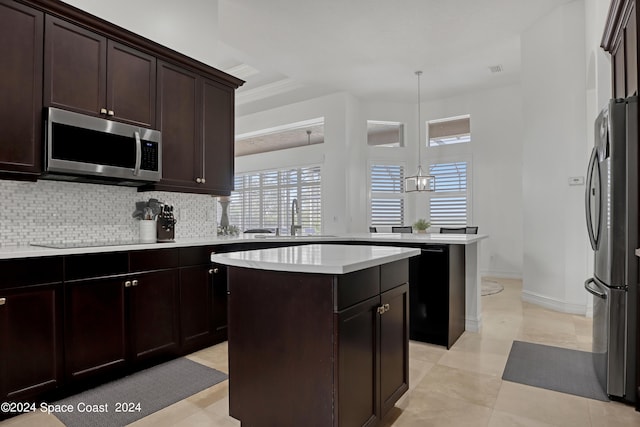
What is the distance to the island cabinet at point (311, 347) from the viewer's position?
4.94 feet

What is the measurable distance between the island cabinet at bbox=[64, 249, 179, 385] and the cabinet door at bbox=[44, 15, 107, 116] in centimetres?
108

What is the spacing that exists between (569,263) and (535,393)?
8.58 ft

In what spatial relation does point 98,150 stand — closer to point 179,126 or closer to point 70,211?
point 70,211

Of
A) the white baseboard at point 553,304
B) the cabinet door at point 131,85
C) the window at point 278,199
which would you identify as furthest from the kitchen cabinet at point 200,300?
the window at point 278,199

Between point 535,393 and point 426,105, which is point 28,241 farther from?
point 426,105

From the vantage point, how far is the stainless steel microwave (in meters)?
2.42

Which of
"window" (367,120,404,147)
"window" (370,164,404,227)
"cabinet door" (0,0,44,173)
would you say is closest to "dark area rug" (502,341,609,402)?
"cabinet door" (0,0,44,173)

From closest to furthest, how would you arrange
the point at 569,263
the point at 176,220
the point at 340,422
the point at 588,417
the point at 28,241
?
the point at 340,422
the point at 588,417
the point at 28,241
the point at 176,220
the point at 569,263

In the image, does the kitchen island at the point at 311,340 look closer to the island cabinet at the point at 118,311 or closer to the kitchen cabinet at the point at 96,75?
the island cabinet at the point at 118,311

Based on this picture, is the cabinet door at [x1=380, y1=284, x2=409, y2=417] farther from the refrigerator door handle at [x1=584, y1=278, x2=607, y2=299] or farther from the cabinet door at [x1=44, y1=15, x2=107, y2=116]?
the cabinet door at [x1=44, y1=15, x2=107, y2=116]

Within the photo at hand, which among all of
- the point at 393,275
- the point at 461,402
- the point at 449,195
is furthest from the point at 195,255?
the point at 449,195

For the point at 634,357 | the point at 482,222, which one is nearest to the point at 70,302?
the point at 634,357

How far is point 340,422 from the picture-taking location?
4.86ft

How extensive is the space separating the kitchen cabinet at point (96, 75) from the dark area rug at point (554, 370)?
11.0 ft
